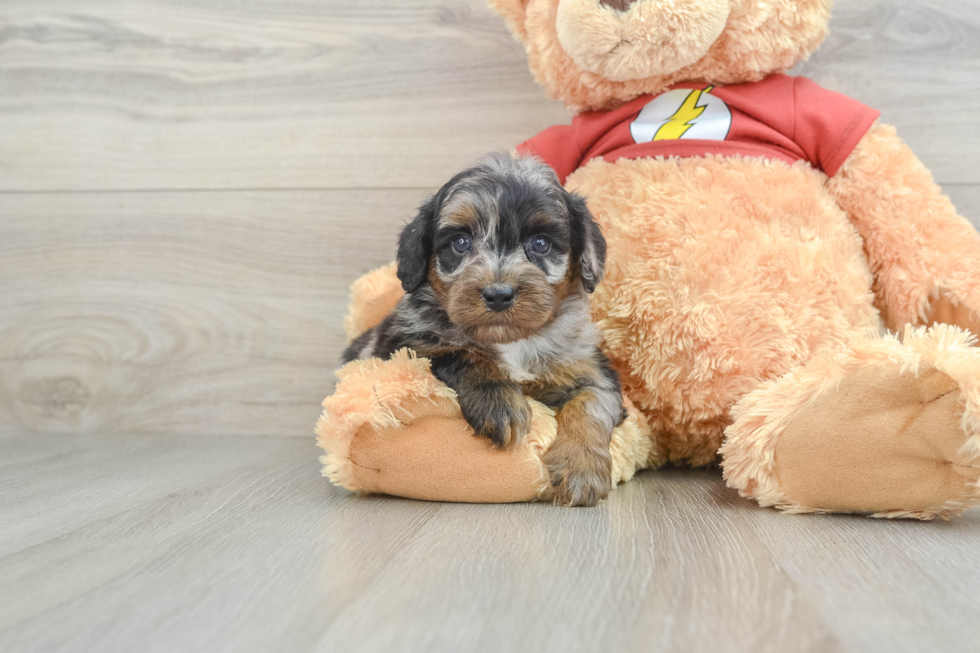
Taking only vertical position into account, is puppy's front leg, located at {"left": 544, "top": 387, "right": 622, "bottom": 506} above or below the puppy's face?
below

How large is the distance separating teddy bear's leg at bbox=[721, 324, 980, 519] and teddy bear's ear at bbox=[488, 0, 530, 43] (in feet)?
4.04

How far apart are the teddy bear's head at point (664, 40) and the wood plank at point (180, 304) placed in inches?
30.4

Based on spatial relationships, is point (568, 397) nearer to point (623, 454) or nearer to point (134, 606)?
point (623, 454)

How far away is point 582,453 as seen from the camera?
62.6 inches

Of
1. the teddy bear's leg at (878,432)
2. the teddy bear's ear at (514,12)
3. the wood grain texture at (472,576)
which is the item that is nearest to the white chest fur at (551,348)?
the wood grain texture at (472,576)

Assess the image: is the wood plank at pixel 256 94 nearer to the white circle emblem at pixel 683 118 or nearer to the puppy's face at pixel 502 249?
the white circle emblem at pixel 683 118

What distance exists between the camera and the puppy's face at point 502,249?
1.58 m

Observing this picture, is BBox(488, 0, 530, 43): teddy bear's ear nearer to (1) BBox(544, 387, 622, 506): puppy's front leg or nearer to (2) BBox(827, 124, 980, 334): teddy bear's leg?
(2) BBox(827, 124, 980, 334): teddy bear's leg

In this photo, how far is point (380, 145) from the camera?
2521mm

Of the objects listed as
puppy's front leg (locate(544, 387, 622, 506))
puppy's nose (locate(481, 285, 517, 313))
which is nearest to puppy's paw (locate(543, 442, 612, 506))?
puppy's front leg (locate(544, 387, 622, 506))

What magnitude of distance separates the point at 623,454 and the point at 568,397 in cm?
19

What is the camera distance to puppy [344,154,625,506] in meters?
1.58

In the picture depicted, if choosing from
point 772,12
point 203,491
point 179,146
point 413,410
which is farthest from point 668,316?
point 179,146

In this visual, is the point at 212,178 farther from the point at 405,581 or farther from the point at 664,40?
the point at 405,581
